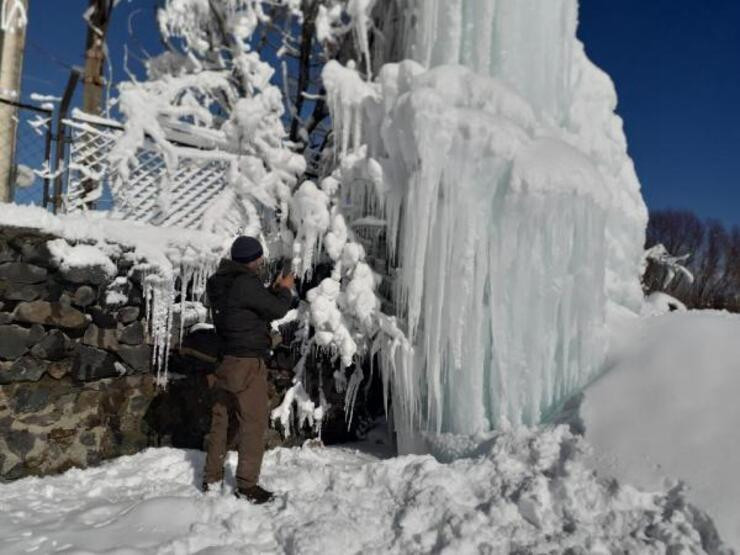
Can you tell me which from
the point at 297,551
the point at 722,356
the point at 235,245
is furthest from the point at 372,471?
the point at 722,356

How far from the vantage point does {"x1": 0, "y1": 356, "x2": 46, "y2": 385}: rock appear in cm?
365

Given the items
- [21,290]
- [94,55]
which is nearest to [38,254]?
[21,290]

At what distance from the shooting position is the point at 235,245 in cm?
345

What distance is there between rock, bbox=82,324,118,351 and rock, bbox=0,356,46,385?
0.35 meters

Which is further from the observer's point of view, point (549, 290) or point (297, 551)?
point (549, 290)

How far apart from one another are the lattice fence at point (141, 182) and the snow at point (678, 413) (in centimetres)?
364

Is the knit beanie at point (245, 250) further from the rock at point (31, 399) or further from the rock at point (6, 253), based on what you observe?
the rock at point (31, 399)

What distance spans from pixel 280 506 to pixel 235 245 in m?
1.68

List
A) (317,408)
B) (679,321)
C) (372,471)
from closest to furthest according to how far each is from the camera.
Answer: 1. (372,471)
2. (679,321)
3. (317,408)

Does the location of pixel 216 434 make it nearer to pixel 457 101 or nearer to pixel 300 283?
pixel 300 283

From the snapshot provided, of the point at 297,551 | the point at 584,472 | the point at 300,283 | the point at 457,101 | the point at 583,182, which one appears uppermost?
the point at 457,101

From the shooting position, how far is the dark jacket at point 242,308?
3.36 m

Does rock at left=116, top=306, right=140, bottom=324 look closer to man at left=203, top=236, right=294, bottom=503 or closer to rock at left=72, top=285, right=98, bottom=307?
rock at left=72, top=285, right=98, bottom=307

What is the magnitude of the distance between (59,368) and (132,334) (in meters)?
0.56
